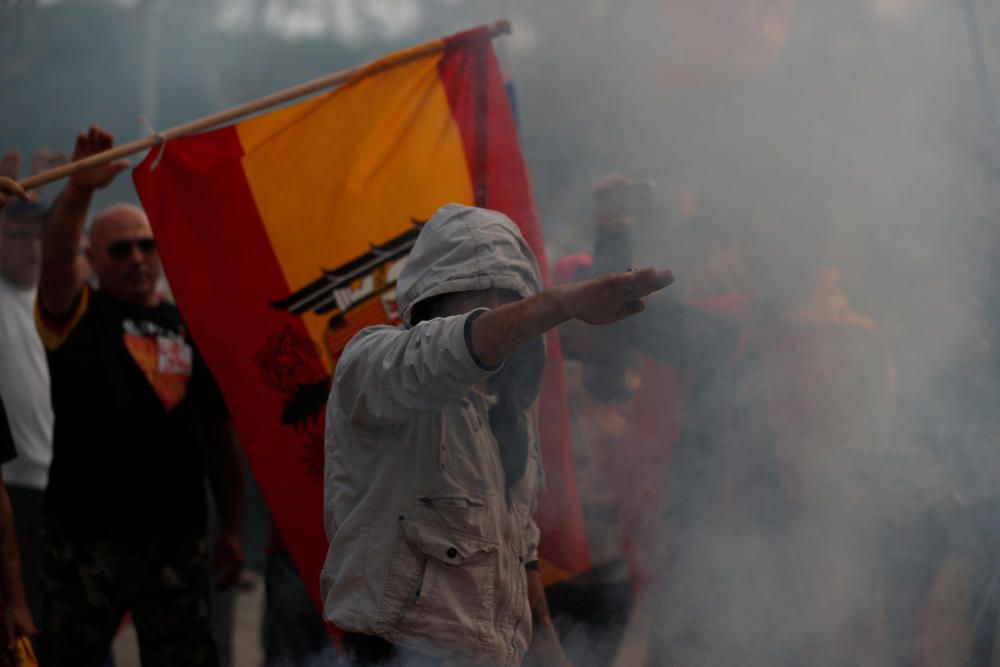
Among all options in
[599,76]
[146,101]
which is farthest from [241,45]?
[599,76]

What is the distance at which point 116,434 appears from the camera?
8.73ft

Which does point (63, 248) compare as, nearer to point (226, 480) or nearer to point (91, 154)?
point (91, 154)

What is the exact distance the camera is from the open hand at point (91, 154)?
2.52 meters

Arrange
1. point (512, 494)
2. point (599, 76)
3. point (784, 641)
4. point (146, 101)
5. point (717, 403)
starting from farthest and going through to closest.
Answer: point (146, 101) → point (599, 76) → point (717, 403) → point (784, 641) → point (512, 494)

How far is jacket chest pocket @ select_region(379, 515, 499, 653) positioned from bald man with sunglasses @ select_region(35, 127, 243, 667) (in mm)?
1248

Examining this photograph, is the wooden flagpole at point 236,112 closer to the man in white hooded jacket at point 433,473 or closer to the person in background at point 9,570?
the person in background at point 9,570

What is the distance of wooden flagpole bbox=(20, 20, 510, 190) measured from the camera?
234 centimetres

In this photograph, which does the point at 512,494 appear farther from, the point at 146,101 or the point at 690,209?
the point at 146,101

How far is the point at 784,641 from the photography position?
237cm

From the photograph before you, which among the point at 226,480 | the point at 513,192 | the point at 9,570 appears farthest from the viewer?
the point at 226,480

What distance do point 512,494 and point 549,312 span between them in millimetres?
544

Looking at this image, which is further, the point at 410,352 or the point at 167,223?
the point at 167,223

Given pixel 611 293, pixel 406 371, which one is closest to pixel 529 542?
pixel 406 371

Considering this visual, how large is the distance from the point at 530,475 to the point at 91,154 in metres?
1.52
